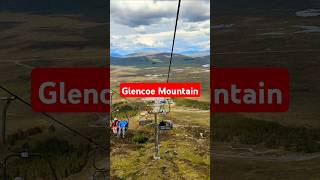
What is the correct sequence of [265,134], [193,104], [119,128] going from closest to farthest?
[119,128] < [265,134] < [193,104]

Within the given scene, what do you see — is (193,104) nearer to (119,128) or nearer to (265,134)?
(265,134)

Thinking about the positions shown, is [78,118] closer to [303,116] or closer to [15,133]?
[15,133]

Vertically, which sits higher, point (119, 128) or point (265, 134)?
point (119, 128)

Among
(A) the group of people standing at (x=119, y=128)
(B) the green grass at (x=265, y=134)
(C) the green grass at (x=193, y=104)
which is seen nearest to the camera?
(B) the green grass at (x=265, y=134)

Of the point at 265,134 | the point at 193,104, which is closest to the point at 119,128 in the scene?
the point at 265,134

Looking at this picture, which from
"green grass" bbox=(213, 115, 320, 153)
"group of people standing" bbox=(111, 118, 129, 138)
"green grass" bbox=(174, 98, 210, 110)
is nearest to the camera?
"green grass" bbox=(213, 115, 320, 153)

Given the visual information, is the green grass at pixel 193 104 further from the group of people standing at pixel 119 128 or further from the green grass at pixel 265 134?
the group of people standing at pixel 119 128

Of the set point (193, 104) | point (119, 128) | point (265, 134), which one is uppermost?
point (193, 104)

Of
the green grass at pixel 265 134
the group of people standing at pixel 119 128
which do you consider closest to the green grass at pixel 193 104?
the green grass at pixel 265 134

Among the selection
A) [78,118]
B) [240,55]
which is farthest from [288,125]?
[240,55]

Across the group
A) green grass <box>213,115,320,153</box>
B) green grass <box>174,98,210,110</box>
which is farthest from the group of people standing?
A: green grass <box>174,98,210,110</box>

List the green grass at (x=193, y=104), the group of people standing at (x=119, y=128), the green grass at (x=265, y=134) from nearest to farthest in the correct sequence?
1. the green grass at (x=265, y=134)
2. the group of people standing at (x=119, y=128)
3. the green grass at (x=193, y=104)

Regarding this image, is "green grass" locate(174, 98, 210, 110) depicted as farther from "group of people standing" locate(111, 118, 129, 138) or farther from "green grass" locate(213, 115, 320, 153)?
"group of people standing" locate(111, 118, 129, 138)

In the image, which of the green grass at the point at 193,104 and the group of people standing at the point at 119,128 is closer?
the group of people standing at the point at 119,128
